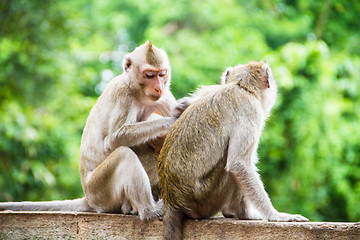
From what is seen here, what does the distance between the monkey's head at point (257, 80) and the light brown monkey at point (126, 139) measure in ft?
1.92

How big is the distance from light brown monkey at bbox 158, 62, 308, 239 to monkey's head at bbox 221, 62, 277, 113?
0.60 ft

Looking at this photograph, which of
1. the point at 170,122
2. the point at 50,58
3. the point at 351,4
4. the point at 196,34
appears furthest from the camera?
the point at 196,34

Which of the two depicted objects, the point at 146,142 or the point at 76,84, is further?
the point at 76,84

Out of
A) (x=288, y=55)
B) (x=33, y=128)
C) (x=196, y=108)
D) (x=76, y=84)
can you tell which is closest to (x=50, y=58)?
(x=76, y=84)

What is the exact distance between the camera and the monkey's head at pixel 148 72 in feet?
13.7

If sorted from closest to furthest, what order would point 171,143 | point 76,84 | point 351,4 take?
1. point 171,143
2. point 76,84
3. point 351,4

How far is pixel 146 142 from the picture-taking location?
4.18 meters

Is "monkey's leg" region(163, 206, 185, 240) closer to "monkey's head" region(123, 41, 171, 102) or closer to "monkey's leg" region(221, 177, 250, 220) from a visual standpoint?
"monkey's leg" region(221, 177, 250, 220)

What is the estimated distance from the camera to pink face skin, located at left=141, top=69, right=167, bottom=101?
4.17 meters

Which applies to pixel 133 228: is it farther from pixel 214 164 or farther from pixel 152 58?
pixel 152 58

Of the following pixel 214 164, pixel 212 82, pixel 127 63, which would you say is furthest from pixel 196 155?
pixel 212 82

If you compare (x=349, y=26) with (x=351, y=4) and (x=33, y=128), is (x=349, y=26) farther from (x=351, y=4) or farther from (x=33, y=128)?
(x=33, y=128)

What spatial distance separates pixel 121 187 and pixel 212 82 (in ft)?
21.1

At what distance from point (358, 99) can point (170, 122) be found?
7.36 m
